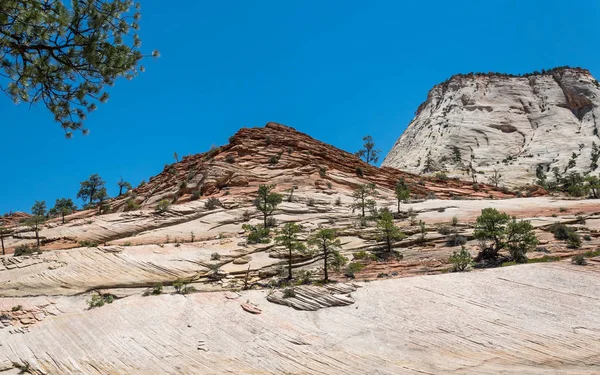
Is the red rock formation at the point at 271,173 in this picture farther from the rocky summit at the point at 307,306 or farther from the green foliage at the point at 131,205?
the rocky summit at the point at 307,306

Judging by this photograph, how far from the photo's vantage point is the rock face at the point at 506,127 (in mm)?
76125

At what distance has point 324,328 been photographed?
11.8 m

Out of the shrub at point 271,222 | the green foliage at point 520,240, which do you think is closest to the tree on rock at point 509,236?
the green foliage at point 520,240

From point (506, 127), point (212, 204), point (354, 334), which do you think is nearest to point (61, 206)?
point (212, 204)

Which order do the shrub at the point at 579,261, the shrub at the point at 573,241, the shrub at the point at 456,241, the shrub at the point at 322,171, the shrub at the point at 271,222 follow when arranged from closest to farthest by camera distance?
the shrub at the point at 579,261
the shrub at the point at 573,241
the shrub at the point at 456,241
the shrub at the point at 271,222
the shrub at the point at 322,171

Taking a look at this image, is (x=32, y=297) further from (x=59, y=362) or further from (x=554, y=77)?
(x=554, y=77)

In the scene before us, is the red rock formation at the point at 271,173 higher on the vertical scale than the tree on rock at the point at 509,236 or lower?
higher

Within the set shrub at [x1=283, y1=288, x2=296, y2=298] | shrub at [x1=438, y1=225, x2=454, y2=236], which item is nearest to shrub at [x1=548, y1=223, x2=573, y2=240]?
shrub at [x1=438, y1=225, x2=454, y2=236]

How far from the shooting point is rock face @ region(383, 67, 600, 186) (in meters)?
76.1

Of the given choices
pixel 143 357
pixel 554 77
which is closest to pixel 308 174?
pixel 143 357

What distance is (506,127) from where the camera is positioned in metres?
92.2

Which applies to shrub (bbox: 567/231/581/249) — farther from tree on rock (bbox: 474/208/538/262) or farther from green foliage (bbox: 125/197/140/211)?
green foliage (bbox: 125/197/140/211)

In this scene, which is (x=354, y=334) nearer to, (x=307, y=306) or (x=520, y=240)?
(x=307, y=306)

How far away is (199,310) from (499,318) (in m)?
9.94
